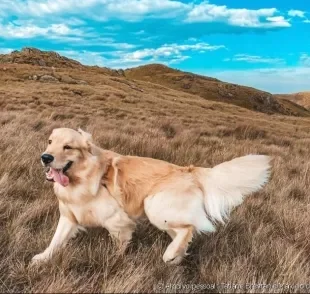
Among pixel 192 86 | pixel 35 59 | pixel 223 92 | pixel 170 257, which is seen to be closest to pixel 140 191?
pixel 170 257

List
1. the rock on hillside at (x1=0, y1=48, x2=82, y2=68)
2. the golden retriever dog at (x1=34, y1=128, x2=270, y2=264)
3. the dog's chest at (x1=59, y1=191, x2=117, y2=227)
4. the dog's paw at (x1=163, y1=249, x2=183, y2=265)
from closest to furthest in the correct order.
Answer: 1. the dog's paw at (x1=163, y1=249, x2=183, y2=265)
2. the golden retriever dog at (x1=34, y1=128, x2=270, y2=264)
3. the dog's chest at (x1=59, y1=191, x2=117, y2=227)
4. the rock on hillside at (x1=0, y1=48, x2=82, y2=68)

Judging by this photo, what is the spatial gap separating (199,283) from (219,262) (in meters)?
0.39

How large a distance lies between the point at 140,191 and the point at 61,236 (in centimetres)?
81

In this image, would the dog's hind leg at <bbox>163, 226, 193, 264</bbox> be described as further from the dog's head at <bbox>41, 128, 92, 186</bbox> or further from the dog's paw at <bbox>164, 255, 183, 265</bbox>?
the dog's head at <bbox>41, 128, 92, 186</bbox>

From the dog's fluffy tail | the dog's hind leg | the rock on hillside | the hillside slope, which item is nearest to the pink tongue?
the dog's hind leg

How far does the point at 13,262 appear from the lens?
3.35m

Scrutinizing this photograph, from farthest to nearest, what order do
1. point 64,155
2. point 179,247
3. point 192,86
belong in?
1. point 192,86
2. point 64,155
3. point 179,247

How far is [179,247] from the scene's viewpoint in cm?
350

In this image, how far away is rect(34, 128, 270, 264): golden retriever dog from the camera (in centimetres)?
361

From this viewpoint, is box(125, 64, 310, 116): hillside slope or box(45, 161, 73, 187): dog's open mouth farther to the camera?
box(125, 64, 310, 116): hillside slope

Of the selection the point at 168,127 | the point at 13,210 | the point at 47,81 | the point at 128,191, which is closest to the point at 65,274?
the point at 128,191

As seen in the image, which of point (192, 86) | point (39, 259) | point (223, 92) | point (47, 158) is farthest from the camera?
point (223, 92)

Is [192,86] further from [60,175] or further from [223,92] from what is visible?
[60,175]

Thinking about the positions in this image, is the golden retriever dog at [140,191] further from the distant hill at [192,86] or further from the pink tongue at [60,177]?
the distant hill at [192,86]
